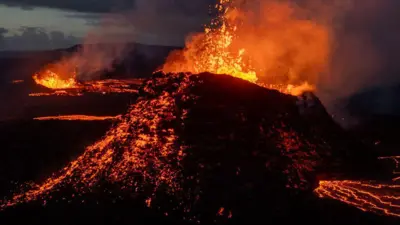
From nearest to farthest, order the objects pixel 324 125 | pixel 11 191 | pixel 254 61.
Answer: pixel 11 191, pixel 324 125, pixel 254 61

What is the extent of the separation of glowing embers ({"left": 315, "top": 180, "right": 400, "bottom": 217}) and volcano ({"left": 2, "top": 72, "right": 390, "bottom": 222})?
0.66m

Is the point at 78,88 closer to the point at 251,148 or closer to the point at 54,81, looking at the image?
the point at 54,81

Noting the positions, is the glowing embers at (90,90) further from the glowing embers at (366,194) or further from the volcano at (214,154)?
the glowing embers at (366,194)

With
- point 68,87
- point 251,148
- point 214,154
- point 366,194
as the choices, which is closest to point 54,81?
point 68,87

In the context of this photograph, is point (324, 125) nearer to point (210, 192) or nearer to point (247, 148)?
point (247, 148)

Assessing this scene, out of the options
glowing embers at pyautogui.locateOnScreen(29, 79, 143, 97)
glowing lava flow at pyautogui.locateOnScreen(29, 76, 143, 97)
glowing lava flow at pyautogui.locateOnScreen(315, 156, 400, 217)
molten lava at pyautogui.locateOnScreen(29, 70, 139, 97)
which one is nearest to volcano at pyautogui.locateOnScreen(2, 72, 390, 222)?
glowing lava flow at pyautogui.locateOnScreen(315, 156, 400, 217)

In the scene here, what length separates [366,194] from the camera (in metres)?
20.6

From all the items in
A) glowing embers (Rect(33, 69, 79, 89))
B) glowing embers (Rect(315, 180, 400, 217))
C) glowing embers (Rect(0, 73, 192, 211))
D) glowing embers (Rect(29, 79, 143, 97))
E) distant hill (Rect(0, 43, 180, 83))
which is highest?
distant hill (Rect(0, 43, 180, 83))

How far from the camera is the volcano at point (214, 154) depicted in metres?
18.6

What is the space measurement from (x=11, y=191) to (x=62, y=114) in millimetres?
20671

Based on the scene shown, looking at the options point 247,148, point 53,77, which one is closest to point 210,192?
point 247,148

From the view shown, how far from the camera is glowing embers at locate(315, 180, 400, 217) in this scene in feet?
63.9

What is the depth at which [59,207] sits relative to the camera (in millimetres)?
18547

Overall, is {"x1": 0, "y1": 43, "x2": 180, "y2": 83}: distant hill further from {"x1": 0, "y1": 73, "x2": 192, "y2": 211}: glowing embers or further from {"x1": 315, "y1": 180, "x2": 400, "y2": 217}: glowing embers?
{"x1": 315, "y1": 180, "x2": 400, "y2": 217}: glowing embers
